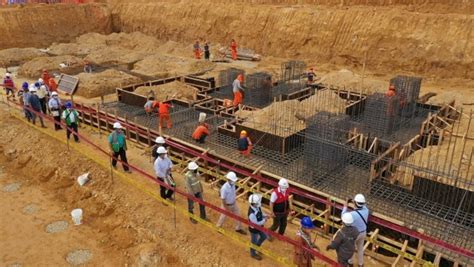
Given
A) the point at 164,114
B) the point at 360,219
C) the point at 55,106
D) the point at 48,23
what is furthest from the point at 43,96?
the point at 48,23

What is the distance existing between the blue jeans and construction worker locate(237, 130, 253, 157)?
3454 millimetres

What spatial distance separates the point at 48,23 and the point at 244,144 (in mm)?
28677

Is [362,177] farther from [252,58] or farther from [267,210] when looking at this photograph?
[252,58]

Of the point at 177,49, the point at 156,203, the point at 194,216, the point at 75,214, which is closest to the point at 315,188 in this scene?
the point at 194,216

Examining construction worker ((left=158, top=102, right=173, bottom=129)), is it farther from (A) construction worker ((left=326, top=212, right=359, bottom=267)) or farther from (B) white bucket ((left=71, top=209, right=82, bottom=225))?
(A) construction worker ((left=326, top=212, right=359, bottom=267))

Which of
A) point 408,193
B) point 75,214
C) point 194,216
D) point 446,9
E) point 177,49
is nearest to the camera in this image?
point 194,216

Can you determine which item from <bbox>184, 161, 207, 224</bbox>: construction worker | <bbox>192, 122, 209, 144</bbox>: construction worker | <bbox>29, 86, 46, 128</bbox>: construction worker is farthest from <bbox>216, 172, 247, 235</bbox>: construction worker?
<bbox>29, 86, 46, 128</bbox>: construction worker

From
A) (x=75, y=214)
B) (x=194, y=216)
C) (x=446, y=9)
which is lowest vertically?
(x=75, y=214)

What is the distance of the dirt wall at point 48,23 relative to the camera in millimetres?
29903

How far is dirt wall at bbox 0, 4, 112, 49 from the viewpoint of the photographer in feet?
98.1

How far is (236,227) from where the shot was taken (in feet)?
25.2

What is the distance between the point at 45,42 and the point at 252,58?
1770 centimetres

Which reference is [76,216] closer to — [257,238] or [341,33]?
[257,238]

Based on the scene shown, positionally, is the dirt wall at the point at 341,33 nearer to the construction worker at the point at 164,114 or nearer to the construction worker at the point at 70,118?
the construction worker at the point at 164,114
